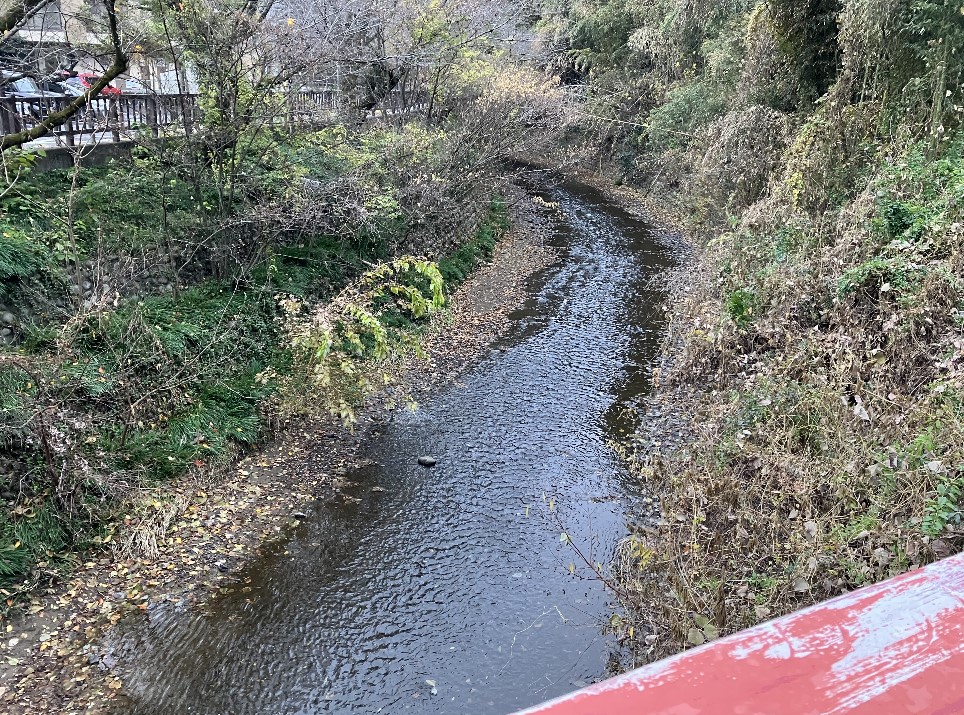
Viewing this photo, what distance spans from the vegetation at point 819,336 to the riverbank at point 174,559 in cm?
395

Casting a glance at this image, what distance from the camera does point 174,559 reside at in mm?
6824

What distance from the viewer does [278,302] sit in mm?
10547

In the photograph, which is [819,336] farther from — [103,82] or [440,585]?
[103,82]

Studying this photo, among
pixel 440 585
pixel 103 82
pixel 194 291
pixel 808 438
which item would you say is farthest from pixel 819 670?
pixel 194 291

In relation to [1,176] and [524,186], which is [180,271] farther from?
[524,186]

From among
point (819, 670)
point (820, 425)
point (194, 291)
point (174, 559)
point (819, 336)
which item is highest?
point (819, 670)

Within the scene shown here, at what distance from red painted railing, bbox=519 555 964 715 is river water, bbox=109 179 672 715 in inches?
199

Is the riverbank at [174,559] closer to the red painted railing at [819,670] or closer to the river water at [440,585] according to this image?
the river water at [440,585]

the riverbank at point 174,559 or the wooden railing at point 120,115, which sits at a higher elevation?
the wooden railing at point 120,115

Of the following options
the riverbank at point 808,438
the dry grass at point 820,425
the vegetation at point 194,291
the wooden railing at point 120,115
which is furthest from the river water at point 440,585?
the wooden railing at point 120,115

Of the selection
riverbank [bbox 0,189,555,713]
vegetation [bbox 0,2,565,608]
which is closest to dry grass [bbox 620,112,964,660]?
riverbank [bbox 0,189,555,713]

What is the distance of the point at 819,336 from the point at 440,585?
5018 millimetres

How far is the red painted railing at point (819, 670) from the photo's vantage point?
75 cm

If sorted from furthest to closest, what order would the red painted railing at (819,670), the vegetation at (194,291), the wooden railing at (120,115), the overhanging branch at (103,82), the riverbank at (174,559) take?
the wooden railing at (120,115)
the vegetation at (194,291)
the overhanging branch at (103,82)
the riverbank at (174,559)
the red painted railing at (819,670)
